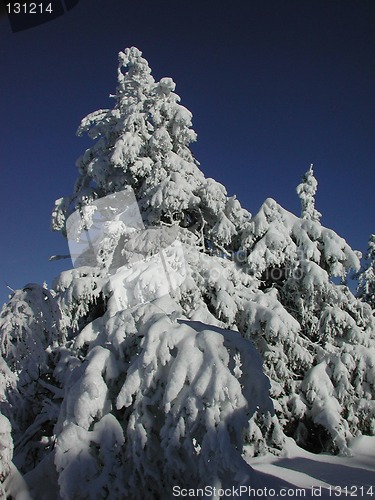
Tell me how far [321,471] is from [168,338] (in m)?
5.15

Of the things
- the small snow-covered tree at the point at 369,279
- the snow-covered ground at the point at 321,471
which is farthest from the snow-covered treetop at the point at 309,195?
the snow-covered ground at the point at 321,471

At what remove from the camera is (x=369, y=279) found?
Answer: 27.7 meters

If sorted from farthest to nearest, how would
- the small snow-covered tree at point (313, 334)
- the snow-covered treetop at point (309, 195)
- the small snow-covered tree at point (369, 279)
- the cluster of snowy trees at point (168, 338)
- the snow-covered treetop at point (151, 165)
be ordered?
the small snow-covered tree at point (369, 279)
the snow-covered treetop at point (309, 195)
the snow-covered treetop at point (151, 165)
the small snow-covered tree at point (313, 334)
the cluster of snowy trees at point (168, 338)

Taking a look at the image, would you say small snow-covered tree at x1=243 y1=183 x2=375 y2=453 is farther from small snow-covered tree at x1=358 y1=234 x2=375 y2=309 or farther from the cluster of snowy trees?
small snow-covered tree at x1=358 y1=234 x2=375 y2=309

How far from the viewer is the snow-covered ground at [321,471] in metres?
6.38

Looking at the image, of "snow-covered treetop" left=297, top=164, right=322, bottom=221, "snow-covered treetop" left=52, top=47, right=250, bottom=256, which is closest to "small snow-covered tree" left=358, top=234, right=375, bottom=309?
"snow-covered treetop" left=297, top=164, right=322, bottom=221

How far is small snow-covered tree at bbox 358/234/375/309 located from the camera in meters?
27.6

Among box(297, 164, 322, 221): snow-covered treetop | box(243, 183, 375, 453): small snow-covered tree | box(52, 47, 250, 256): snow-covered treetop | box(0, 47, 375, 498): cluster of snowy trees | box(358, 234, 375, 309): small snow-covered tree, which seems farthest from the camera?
box(358, 234, 375, 309): small snow-covered tree

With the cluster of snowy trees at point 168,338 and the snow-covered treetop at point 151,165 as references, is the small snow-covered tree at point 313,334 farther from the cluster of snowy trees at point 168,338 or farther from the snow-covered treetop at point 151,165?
the snow-covered treetop at point 151,165

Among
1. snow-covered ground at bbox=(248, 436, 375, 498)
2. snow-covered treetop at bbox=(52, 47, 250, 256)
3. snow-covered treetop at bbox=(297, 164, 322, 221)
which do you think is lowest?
snow-covered ground at bbox=(248, 436, 375, 498)

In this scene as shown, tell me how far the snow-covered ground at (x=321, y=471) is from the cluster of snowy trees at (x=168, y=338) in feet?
1.39

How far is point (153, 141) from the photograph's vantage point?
11.3m

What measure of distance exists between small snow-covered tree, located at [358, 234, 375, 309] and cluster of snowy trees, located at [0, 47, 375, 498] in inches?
665

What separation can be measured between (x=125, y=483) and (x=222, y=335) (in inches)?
81.2
